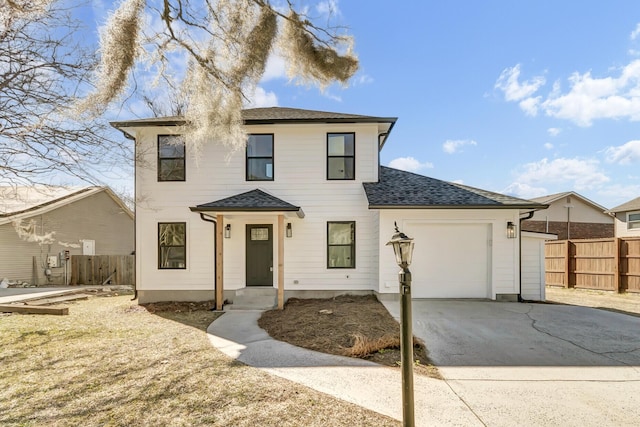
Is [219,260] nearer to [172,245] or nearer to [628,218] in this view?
[172,245]

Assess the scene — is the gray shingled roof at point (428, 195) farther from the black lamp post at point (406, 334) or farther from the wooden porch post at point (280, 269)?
the black lamp post at point (406, 334)

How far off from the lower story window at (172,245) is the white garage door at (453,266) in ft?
21.3

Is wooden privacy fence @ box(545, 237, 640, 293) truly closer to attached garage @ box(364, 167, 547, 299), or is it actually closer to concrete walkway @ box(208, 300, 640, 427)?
attached garage @ box(364, 167, 547, 299)

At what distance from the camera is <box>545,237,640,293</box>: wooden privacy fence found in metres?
11.5

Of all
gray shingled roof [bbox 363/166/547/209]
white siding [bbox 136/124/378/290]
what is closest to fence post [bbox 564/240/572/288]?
gray shingled roof [bbox 363/166/547/209]

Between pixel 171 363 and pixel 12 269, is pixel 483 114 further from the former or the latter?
pixel 12 269

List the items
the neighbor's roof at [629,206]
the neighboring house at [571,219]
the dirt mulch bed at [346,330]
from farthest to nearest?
the neighboring house at [571,219] < the neighbor's roof at [629,206] < the dirt mulch bed at [346,330]

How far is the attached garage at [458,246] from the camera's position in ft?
30.7

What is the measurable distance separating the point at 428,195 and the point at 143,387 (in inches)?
322

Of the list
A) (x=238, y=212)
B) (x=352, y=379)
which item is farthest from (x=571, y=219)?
(x=352, y=379)

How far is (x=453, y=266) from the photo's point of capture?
954 cm

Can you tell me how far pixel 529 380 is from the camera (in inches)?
167

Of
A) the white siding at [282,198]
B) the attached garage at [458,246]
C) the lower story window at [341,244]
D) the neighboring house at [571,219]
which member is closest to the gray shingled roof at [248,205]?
the white siding at [282,198]

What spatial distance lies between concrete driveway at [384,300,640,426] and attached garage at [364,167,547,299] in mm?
1234
